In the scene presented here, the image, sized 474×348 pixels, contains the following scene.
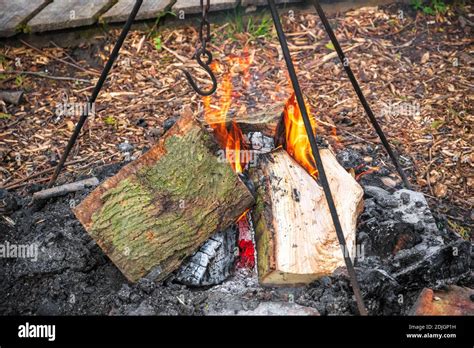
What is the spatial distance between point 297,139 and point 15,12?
9.56 feet

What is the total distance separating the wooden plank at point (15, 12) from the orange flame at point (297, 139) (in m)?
2.61

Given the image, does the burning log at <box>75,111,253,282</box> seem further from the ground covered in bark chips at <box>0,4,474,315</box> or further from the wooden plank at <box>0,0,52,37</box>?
the wooden plank at <box>0,0,52,37</box>

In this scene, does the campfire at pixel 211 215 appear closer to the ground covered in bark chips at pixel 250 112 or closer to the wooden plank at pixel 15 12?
the ground covered in bark chips at pixel 250 112

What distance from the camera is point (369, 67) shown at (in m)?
5.08

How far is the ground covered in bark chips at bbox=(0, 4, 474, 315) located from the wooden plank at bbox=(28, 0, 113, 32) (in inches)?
6.6

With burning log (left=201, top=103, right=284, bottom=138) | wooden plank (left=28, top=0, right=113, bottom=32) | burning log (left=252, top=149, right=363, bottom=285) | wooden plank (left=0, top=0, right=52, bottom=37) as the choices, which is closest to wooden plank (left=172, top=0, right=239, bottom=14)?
wooden plank (left=28, top=0, right=113, bottom=32)

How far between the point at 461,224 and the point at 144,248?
6.25 feet

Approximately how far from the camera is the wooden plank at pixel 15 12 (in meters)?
5.06

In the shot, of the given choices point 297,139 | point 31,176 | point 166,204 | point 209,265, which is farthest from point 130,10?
point 209,265

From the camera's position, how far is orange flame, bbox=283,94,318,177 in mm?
3486

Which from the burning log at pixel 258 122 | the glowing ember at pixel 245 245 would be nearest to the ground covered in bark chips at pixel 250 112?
the glowing ember at pixel 245 245

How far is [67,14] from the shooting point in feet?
16.9
